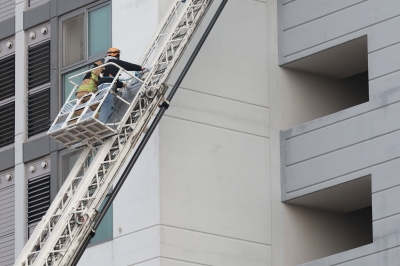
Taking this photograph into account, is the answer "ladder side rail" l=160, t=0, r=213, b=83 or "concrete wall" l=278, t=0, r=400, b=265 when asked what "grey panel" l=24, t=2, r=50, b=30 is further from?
"concrete wall" l=278, t=0, r=400, b=265

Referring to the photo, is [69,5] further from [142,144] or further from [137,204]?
[142,144]

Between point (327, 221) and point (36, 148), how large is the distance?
29.8ft

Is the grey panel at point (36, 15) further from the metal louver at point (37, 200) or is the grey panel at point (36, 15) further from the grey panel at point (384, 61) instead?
the grey panel at point (384, 61)

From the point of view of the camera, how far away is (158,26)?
38281mm

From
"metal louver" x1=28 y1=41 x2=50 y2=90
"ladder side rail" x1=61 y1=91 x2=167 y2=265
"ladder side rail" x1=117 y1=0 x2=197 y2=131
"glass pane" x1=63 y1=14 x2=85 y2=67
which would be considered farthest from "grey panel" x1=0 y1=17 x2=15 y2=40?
"ladder side rail" x1=61 y1=91 x2=167 y2=265

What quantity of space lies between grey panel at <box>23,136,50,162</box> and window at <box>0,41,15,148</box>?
3.53ft

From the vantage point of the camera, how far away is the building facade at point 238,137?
1484 inches

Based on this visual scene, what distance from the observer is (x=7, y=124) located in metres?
43.2

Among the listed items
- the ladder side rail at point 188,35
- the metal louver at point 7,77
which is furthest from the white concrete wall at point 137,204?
the metal louver at point 7,77

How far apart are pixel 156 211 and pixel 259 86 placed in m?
5.75

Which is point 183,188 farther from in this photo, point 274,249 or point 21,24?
point 21,24

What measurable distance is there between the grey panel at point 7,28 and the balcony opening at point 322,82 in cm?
892

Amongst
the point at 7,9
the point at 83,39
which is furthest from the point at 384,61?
the point at 7,9

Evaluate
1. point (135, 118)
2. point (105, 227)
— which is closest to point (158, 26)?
point (135, 118)
